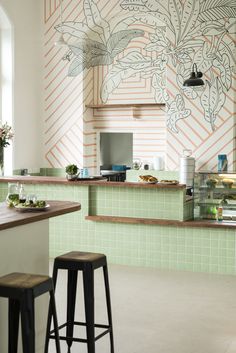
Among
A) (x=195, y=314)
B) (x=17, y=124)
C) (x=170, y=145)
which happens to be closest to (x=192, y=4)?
(x=170, y=145)

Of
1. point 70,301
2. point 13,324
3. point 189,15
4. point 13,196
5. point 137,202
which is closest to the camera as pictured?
point 13,324

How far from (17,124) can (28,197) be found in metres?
5.76

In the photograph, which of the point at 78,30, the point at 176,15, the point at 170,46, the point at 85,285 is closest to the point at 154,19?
the point at 176,15

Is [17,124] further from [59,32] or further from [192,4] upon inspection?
[192,4]

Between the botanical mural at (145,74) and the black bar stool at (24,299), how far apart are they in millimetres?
6238

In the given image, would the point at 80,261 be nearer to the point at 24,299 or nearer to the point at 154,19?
the point at 24,299

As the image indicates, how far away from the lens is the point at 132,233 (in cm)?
747

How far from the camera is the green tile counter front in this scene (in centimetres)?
712

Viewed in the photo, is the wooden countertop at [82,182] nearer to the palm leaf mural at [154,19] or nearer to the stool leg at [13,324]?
the palm leaf mural at [154,19]

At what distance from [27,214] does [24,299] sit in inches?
34.5

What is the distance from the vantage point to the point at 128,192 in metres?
7.45

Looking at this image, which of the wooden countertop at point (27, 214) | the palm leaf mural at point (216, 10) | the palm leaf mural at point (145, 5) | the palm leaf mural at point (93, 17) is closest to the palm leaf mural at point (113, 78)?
the palm leaf mural at point (93, 17)

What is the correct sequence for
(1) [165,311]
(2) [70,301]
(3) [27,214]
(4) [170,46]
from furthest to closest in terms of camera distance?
(4) [170,46] → (1) [165,311] → (2) [70,301] → (3) [27,214]

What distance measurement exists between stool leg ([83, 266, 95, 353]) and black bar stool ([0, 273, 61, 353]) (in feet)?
1.15
